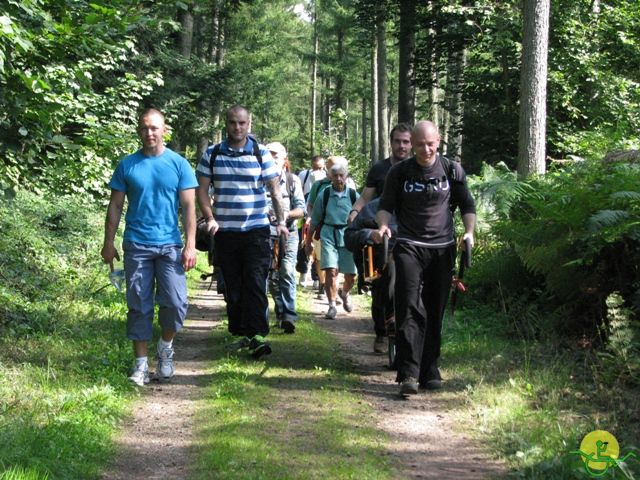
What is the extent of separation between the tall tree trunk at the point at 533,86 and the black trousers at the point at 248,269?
549 centimetres

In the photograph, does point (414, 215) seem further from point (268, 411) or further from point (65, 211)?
point (65, 211)

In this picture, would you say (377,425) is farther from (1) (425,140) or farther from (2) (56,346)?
(2) (56,346)

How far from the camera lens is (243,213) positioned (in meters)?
7.68

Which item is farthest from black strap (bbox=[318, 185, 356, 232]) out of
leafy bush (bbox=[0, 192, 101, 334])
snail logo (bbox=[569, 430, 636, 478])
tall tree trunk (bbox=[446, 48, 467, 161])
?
tall tree trunk (bbox=[446, 48, 467, 161])

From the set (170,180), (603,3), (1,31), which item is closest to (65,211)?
(170,180)

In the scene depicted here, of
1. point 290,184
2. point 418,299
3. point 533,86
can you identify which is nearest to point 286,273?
point 290,184

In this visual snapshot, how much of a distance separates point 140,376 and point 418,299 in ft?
8.25

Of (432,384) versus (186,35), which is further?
(186,35)

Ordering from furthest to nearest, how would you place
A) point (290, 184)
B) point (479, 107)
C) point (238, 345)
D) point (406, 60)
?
point (406, 60) → point (479, 107) → point (290, 184) → point (238, 345)

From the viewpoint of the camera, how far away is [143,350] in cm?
684

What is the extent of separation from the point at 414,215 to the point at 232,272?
7.17 ft

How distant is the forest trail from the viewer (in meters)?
4.89

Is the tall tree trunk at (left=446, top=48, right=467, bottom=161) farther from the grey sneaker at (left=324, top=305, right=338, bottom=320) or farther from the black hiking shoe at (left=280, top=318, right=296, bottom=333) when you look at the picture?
the black hiking shoe at (left=280, top=318, right=296, bottom=333)

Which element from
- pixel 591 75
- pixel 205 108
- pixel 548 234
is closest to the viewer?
pixel 548 234
